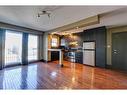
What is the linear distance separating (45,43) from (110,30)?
4331 mm

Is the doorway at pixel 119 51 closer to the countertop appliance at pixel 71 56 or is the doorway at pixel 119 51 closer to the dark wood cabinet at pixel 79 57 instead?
the dark wood cabinet at pixel 79 57

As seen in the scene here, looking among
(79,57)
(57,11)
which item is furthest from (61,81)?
(79,57)

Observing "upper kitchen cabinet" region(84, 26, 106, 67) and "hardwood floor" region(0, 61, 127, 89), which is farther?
"upper kitchen cabinet" region(84, 26, 106, 67)

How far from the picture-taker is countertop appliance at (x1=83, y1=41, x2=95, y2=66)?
19.9ft

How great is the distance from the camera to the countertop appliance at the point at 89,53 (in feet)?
19.9

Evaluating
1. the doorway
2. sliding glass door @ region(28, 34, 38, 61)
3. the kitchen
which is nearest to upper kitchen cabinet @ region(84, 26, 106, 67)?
the kitchen

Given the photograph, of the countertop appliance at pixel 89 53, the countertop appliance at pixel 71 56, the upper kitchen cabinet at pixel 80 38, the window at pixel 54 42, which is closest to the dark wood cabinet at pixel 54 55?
the window at pixel 54 42

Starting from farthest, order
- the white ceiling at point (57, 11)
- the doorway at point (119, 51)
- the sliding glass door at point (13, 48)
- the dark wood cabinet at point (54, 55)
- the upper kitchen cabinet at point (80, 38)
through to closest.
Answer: the dark wood cabinet at point (54, 55) < the upper kitchen cabinet at point (80, 38) < the sliding glass door at point (13, 48) < the doorway at point (119, 51) < the white ceiling at point (57, 11)

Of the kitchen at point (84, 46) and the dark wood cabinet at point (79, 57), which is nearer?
the kitchen at point (84, 46)

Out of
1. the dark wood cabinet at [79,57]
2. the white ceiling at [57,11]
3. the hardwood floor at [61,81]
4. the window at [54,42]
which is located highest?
the white ceiling at [57,11]

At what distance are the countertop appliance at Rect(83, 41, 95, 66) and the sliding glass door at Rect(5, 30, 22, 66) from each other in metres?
3.96

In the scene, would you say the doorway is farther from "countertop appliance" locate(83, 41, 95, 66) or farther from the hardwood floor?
the hardwood floor

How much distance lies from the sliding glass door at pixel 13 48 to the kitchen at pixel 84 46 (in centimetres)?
200
